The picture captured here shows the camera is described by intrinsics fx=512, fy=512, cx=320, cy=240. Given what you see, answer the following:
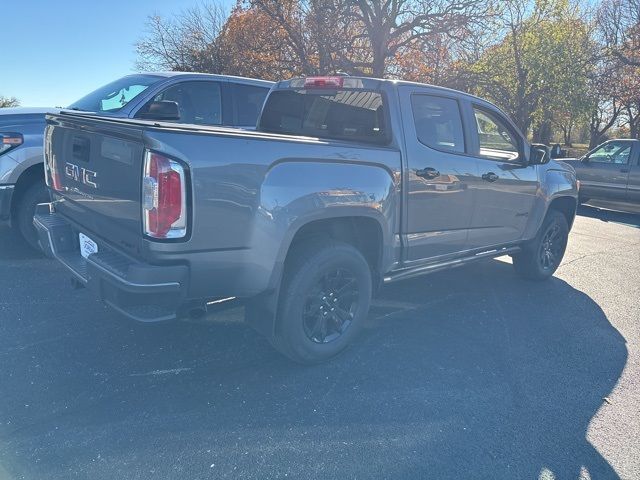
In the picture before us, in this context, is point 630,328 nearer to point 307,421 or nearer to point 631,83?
point 307,421

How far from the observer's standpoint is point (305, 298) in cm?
334

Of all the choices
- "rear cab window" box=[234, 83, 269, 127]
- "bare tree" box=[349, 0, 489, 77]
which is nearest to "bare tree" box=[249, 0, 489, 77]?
"bare tree" box=[349, 0, 489, 77]

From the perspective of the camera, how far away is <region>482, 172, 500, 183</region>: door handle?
4531 mm

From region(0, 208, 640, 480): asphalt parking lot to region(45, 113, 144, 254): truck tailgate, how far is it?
3.11 ft

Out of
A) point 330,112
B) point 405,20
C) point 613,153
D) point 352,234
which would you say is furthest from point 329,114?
point 405,20

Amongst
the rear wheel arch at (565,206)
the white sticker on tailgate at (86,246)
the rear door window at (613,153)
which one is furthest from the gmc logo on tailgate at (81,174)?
the rear door window at (613,153)

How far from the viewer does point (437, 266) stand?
14.4 ft

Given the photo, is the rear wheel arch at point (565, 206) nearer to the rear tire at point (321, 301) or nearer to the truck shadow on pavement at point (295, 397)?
the truck shadow on pavement at point (295, 397)

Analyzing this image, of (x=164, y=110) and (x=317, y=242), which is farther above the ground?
(x=164, y=110)

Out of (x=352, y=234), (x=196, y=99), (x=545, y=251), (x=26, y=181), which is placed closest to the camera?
(x=352, y=234)

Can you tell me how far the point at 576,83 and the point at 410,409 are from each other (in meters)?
22.3

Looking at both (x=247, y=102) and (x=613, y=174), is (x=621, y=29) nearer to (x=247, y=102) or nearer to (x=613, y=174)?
(x=613, y=174)

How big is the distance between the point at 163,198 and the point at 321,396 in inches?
61.6

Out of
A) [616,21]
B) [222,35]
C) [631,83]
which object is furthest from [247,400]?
[616,21]
